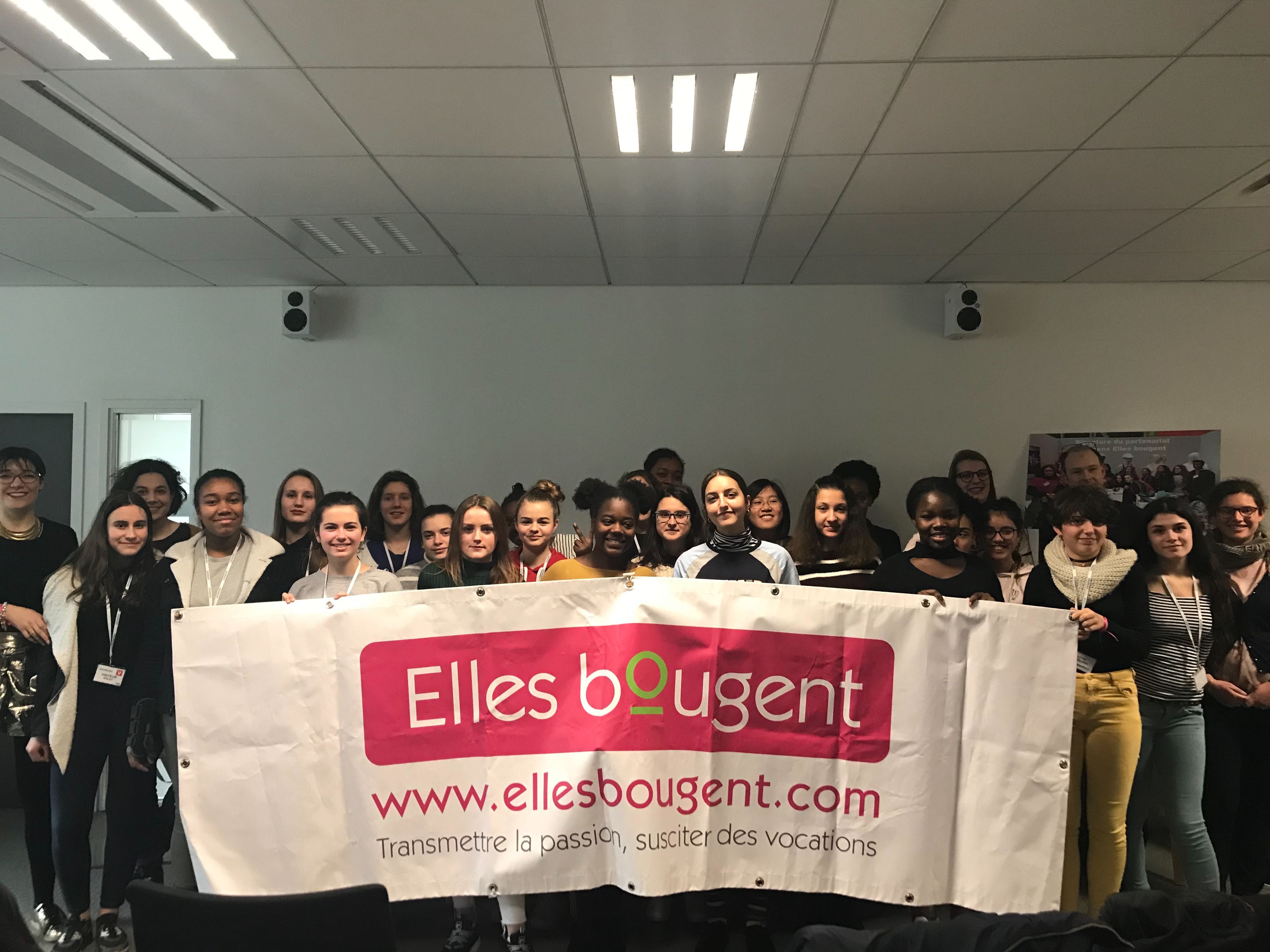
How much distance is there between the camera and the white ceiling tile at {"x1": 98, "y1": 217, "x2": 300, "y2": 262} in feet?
14.4

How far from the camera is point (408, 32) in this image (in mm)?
2598

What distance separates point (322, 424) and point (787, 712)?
4319 millimetres

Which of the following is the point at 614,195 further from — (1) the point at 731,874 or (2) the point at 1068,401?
(2) the point at 1068,401

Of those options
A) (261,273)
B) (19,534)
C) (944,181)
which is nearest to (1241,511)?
(944,181)

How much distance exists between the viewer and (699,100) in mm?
3043

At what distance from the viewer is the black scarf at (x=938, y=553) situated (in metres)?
2.85

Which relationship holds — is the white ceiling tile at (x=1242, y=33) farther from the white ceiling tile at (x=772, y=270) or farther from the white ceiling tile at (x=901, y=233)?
the white ceiling tile at (x=772, y=270)

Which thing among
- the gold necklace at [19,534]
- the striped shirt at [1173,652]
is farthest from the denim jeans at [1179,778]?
the gold necklace at [19,534]

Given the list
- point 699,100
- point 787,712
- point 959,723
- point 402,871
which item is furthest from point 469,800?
point 699,100

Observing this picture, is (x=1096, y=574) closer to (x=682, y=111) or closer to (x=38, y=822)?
(x=682, y=111)

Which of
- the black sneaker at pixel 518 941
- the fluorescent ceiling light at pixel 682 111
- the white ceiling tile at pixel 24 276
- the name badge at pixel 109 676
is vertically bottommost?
the black sneaker at pixel 518 941

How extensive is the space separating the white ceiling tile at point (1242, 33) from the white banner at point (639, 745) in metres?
1.88

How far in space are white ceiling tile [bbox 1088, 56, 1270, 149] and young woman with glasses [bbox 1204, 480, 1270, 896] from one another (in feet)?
4.86

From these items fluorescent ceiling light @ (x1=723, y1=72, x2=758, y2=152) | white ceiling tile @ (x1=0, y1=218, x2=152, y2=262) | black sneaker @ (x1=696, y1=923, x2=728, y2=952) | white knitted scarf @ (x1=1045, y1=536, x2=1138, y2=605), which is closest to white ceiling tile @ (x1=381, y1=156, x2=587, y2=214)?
fluorescent ceiling light @ (x1=723, y1=72, x2=758, y2=152)
